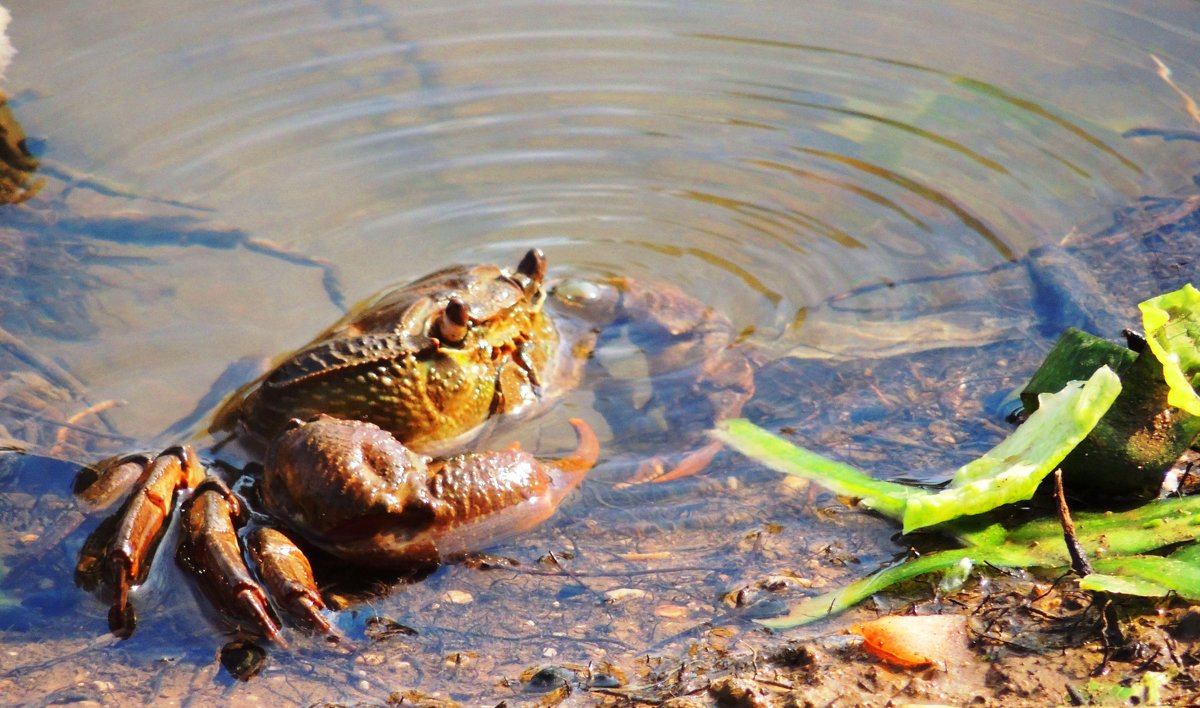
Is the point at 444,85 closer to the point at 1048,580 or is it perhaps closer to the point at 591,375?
the point at 591,375

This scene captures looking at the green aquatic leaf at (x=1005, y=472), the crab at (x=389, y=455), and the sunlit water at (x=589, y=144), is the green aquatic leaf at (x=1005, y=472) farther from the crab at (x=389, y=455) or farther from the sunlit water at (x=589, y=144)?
the sunlit water at (x=589, y=144)

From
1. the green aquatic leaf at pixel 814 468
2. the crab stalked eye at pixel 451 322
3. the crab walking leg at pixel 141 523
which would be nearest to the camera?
the crab walking leg at pixel 141 523

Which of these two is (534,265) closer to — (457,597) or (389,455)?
(389,455)

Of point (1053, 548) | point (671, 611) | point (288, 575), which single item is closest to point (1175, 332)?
point (1053, 548)

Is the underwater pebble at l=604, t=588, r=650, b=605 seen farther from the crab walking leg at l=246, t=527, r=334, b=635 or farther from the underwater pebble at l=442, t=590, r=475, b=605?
the crab walking leg at l=246, t=527, r=334, b=635

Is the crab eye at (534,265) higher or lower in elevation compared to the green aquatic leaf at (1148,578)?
higher

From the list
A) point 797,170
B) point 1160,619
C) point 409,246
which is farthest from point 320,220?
point 1160,619

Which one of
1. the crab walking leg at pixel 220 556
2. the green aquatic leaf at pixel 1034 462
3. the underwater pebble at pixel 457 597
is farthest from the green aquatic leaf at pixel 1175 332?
the crab walking leg at pixel 220 556
